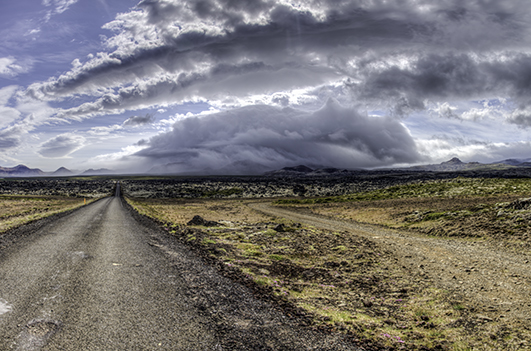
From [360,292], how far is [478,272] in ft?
19.2

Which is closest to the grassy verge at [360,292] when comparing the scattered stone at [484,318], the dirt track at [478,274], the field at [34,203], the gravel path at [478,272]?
the scattered stone at [484,318]

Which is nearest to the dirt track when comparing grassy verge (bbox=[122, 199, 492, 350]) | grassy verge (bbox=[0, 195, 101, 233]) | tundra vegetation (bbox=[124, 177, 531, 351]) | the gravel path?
the gravel path

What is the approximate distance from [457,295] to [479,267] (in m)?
4.37

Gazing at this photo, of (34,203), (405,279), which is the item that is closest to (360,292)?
(405,279)

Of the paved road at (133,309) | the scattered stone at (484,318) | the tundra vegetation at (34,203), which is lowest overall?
the tundra vegetation at (34,203)

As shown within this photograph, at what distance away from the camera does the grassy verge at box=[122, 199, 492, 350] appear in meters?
6.40

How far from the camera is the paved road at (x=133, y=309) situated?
18.4ft

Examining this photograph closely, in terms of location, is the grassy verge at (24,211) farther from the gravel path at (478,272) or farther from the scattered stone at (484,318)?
the scattered stone at (484,318)

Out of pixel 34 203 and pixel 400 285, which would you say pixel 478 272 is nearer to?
pixel 400 285

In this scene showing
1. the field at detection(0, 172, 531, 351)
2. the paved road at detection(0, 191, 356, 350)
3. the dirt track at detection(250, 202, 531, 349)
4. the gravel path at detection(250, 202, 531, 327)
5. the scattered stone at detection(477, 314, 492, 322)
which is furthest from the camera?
the gravel path at detection(250, 202, 531, 327)

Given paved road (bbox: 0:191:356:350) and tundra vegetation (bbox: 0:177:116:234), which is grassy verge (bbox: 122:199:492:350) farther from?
tundra vegetation (bbox: 0:177:116:234)

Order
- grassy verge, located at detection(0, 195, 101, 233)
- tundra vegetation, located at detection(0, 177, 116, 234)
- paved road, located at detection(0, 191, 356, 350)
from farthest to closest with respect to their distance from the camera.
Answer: tundra vegetation, located at detection(0, 177, 116, 234) → grassy verge, located at detection(0, 195, 101, 233) → paved road, located at detection(0, 191, 356, 350)

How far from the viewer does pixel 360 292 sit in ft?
30.6

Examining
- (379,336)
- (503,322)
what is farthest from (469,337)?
(379,336)
